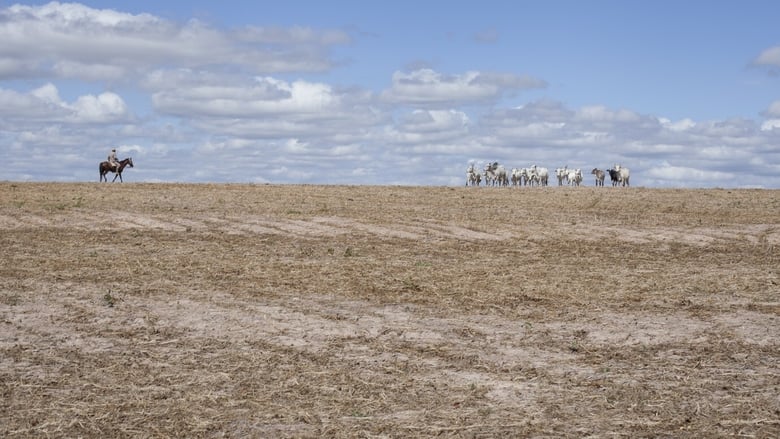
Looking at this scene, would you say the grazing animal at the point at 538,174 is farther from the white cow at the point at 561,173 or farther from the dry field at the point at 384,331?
the dry field at the point at 384,331

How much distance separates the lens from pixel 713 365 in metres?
10.4

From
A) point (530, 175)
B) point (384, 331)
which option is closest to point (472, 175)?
point (530, 175)

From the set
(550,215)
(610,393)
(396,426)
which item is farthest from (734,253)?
(396,426)

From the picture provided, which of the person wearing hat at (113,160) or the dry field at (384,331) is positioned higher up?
the person wearing hat at (113,160)

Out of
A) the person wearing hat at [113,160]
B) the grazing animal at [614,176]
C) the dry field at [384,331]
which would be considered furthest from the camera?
the grazing animal at [614,176]

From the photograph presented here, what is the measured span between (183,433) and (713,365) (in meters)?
6.17

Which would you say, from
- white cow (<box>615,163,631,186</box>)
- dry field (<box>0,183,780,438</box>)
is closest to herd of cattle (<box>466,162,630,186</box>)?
white cow (<box>615,163,631,186</box>)

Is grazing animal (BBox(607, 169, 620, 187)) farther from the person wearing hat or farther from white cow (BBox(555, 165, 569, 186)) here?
the person wearing hat

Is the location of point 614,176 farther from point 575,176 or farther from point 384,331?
point 384,331

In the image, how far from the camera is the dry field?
27.7ft

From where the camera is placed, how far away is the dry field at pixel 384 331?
333 inches

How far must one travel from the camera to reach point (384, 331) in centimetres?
1236

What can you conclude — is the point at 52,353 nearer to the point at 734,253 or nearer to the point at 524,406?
the point at 524,406

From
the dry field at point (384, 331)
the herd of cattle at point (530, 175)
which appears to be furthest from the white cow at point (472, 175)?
the dry field at point (384, 331)
